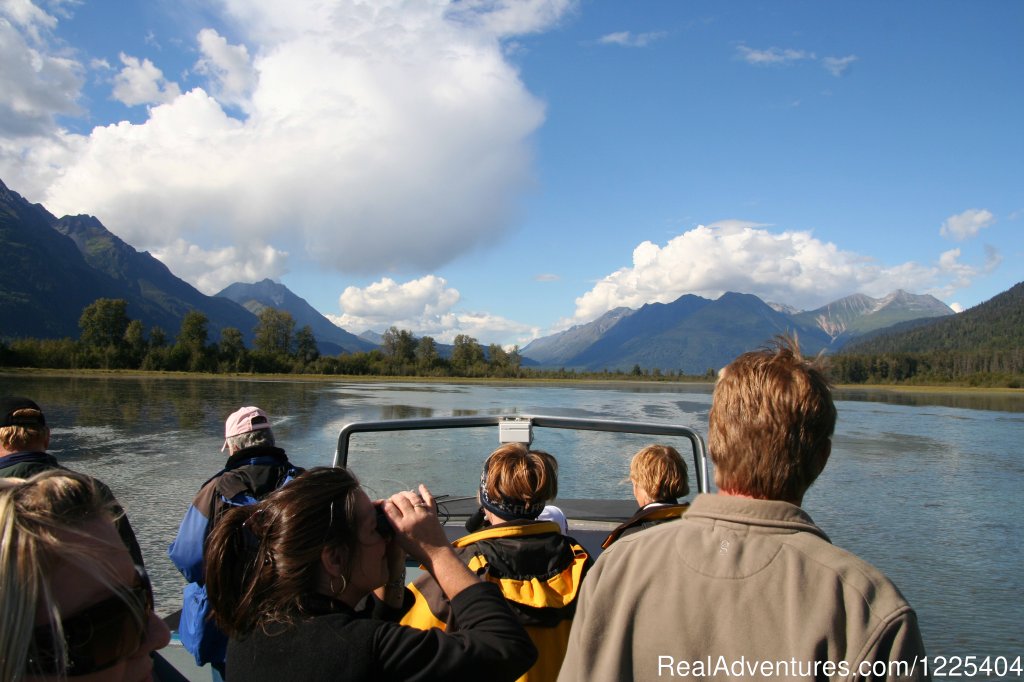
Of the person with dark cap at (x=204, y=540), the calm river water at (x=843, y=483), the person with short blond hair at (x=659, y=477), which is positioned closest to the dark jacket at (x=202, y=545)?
the person with dark cap at (x=204, y=540)

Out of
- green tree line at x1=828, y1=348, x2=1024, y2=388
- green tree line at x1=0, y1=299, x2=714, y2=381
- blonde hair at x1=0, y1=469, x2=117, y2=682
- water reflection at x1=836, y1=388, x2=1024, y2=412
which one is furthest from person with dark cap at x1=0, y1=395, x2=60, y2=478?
green tree line at x1=828, y1=348, x2=1024, y2=388

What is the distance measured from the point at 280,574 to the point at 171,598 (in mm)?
5855

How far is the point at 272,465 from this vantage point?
3.09 meters

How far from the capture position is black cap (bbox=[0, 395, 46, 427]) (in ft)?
11.7

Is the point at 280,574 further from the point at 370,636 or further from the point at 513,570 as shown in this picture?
the point at 513,570

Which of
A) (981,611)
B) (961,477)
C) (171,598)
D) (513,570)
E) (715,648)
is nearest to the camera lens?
(715,648)

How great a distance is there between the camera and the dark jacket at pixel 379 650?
1.57m

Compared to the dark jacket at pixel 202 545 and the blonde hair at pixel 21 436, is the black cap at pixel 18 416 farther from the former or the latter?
Answer: the dark jacket at pixel 202 545

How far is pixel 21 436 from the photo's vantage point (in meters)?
3.58

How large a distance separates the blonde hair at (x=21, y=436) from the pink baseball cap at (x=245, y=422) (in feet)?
3.98

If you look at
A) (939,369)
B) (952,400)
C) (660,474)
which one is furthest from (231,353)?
(939,369)

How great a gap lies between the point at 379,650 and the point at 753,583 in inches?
34.0

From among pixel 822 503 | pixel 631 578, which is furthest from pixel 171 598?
pixel 822 503

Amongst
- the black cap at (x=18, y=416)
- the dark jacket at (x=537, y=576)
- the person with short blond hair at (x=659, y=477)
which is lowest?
the dark jacket at (x=537, y=576)
